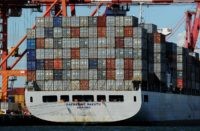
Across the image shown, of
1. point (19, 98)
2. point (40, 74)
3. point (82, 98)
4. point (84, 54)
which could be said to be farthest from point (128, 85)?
point (19, 98)

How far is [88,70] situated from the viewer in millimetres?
90812

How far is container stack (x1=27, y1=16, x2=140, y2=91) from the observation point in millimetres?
90938

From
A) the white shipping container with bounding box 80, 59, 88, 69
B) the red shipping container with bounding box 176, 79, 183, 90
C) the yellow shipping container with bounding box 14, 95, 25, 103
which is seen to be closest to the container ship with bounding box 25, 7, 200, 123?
the white shipping container with bounding box 80, 59, 88, 69

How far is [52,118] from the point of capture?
9200 cm

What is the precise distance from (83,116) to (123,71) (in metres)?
6.55

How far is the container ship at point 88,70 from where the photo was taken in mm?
90875

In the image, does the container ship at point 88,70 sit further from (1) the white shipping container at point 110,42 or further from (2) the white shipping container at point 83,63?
(2) the white shipping container at point 83,63

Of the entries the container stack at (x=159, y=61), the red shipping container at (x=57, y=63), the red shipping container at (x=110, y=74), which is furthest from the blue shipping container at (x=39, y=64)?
the container stack at (x=159, y=61)

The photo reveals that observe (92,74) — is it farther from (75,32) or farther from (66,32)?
(66,32)

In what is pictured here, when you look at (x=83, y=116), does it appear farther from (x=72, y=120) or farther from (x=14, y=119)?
(x=14, y=119)

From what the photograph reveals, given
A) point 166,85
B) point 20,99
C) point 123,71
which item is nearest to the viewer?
point 123,71

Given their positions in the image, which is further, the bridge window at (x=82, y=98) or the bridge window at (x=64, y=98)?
the bridge window at (x=64, y=98)

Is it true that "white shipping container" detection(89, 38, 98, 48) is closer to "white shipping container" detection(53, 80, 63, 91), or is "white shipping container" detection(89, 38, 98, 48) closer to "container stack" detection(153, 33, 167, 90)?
"white shipping container" detection(53, 80, 63, 91)

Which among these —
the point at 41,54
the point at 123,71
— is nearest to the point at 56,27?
the point at 41,54
